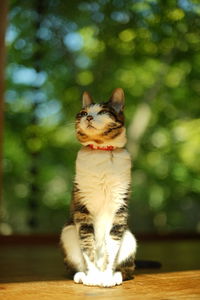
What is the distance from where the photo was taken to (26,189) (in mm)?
4152

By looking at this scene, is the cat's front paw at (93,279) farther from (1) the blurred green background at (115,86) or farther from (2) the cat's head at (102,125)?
(1) the blurred green background at (115,86)

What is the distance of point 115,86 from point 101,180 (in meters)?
2.43

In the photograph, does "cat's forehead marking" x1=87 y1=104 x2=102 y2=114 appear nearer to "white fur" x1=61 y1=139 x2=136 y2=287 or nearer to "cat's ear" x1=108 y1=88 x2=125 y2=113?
"cat's ear" x1=108 y1=88 x2=125 y2=113

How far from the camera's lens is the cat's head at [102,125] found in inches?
77.1

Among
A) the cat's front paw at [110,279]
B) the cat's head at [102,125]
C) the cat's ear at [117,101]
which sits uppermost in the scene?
the cat's ear at [117,101]

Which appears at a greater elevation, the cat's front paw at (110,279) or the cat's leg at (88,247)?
the cat's leg at (88,247)

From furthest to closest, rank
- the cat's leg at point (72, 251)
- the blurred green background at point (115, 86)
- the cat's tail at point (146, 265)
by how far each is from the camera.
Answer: the blurred green background at point (115, 86), the cat's tail at point (146, 265), the cat's leg at point (72, 251)

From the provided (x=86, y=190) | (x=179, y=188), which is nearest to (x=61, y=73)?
(x=179, y=188)

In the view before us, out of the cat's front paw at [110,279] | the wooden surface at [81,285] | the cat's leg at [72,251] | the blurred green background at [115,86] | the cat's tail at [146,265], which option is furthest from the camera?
the blurred green background at [115,86]

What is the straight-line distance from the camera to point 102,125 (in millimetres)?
1955

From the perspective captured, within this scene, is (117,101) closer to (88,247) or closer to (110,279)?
(88,247)

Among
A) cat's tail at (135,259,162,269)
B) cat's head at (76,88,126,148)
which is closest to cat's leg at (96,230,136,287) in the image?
cat's tail at (135,259,162,269)

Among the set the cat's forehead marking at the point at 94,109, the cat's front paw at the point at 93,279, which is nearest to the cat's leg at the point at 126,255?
the cat's front paw at the point at 93,279

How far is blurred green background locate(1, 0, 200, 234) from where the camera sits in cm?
418
